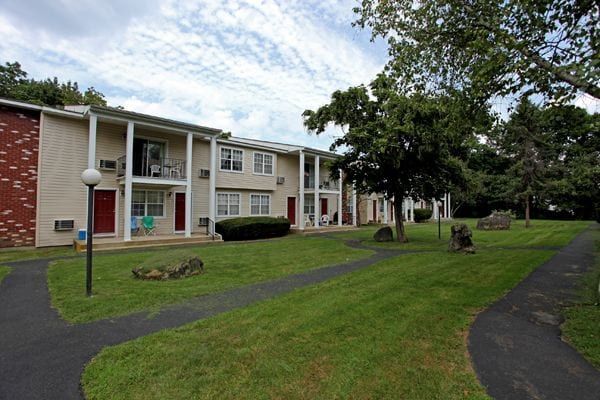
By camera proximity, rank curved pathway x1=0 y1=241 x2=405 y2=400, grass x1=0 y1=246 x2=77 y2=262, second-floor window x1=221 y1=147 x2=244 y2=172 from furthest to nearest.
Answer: second-floor window x1=221 y1=147 x2=244 y2=172, grass x1=0 y1=246 x2=77 y2=262, curved pathway x1=0 y1=241 x2=405 y2=400

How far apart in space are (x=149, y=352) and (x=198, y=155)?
14633mm

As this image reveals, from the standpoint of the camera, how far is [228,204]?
18.6m

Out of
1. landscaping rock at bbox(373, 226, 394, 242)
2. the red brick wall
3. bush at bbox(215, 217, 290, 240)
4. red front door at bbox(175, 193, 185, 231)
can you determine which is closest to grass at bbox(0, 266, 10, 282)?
the red brick wall

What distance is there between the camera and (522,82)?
5336 millimetres

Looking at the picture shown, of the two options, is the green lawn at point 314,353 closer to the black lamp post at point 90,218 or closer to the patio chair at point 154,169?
the black lamp post at point 90,218

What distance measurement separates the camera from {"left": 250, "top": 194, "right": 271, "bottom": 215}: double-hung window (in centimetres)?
1981

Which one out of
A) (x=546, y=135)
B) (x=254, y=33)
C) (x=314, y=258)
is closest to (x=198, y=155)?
(x=254, y=33)

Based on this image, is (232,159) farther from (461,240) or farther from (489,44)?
(489,44)

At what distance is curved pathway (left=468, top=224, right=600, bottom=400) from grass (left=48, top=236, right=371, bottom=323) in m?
4.65

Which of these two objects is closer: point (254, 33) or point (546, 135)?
point (254, 33)

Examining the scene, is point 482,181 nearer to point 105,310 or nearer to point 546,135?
point 546,135

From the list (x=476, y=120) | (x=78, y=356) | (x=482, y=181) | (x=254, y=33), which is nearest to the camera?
(x=78, y=356)

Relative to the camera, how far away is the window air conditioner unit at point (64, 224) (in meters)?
12.7

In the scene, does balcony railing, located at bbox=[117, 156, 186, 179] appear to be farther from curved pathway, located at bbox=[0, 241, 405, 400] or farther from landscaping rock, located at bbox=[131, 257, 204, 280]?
landscaping rock, located at bbox=[131, 257, 204, 280]
